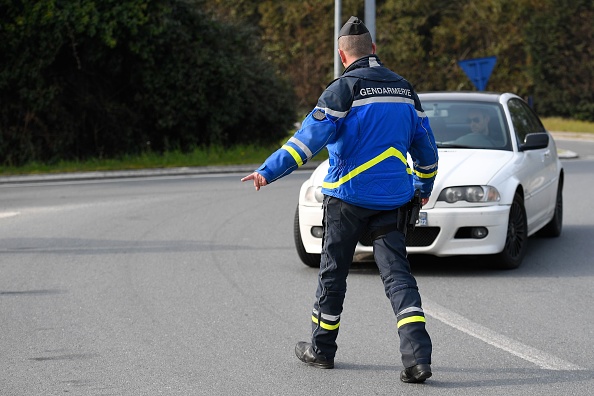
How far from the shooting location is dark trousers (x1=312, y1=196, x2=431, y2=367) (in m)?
6.11

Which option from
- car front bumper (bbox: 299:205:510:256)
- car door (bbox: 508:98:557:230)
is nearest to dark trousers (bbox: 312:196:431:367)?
car front bumper (bbox: 299:205:510:256)

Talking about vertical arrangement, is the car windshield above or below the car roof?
below

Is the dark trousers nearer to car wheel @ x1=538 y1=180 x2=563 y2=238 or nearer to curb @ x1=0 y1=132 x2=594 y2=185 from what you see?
car wheel @ x1=538 y1=180 x2=563 y2=238

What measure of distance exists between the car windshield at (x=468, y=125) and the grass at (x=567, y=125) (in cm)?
2899

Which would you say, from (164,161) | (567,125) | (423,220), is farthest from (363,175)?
(567,125)

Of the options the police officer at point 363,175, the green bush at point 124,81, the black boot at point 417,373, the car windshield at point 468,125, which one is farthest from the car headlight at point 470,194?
the green bush at point 124,81

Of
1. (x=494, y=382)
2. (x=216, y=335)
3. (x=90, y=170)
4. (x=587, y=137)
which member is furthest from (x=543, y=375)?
(x=587, y=137)

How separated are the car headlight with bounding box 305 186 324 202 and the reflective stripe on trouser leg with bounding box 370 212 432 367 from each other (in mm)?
3200

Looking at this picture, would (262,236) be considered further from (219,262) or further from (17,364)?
(17,364)

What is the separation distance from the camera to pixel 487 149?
10.6 m

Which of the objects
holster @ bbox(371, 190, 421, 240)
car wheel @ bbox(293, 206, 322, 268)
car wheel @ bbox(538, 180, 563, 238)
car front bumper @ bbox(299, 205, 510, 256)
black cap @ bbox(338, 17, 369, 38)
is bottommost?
car wheel @ bbox(538, 180, 563, 238)

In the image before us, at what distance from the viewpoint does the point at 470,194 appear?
31.0 ft

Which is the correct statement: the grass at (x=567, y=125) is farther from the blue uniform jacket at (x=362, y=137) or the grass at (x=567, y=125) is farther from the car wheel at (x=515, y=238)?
the blue uniform jacket at (x=362, y=137)

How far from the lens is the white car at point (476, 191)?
9.38 metres
